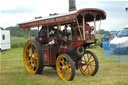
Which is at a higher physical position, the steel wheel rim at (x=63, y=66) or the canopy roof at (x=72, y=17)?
the canopy roof at (x=72, y=17)

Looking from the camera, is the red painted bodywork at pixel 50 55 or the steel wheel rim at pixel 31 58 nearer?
the red painted bodywork at pixel 50 55

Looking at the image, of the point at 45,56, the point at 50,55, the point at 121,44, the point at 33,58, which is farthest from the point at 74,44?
the point at 121,44

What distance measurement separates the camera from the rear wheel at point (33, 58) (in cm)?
894

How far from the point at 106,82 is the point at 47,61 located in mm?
2453

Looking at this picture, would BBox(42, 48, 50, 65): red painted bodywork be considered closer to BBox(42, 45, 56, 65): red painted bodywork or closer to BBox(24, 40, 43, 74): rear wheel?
BBox(42, 45, 56, 65): red painted bodywork

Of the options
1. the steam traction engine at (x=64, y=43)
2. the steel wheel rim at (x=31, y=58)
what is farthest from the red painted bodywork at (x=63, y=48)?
the steel wheel rim at (x=31, y=58)

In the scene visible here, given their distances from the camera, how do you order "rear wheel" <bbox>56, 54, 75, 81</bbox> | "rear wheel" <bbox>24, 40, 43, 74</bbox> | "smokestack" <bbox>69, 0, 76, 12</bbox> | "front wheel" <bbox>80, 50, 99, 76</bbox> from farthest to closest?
"rear wheel" <bbox>24, 40, 43, 74</bbox> → "smokestack" <bbox>69, 0, 76, 12</bbox> → "front wheel" <bbox>80, 50, 99, 76</bbox> → "rear wheel" <bbox>56, 54, 75, 81</bbox>

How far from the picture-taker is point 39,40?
31.1ft

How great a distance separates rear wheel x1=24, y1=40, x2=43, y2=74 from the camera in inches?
352

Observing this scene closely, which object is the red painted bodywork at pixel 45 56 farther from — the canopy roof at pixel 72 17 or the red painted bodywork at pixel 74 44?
the red painted bodywork at pixel 74 44

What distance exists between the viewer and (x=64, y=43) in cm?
864

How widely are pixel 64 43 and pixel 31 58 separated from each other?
5.83 feet

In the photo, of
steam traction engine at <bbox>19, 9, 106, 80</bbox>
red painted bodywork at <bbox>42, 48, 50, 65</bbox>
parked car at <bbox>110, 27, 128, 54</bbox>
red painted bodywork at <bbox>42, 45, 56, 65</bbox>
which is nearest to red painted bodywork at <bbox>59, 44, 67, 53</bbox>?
steam traction engine at <bbox>19, 9, 106, 80</bbox>

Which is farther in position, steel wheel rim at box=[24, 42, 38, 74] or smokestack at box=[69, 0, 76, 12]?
steel wheel rim at box=[24, 42, 38, 74]
